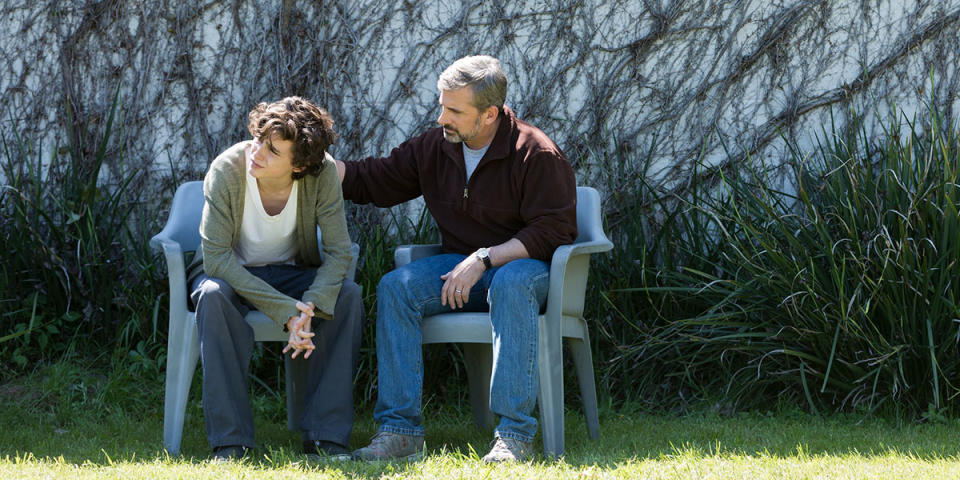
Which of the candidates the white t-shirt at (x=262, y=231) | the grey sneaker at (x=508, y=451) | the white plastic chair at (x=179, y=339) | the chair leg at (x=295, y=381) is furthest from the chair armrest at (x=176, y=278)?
the grey sneaker at (x=508, y=451)

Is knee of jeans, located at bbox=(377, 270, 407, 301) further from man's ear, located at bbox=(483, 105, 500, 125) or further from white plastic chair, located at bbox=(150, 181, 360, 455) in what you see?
man's ear, located at bbox=(483, 105, 500, 125)

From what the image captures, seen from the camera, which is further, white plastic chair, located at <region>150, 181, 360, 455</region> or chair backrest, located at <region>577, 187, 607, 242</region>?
chair backrest, located at <region>577, 187, 607, 242</region>

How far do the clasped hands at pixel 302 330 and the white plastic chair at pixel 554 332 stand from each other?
315mm

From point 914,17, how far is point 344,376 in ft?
8.58

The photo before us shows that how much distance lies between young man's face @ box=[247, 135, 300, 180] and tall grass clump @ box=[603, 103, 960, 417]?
127cm

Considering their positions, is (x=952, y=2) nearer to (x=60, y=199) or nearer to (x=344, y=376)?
(x=344, y=376)

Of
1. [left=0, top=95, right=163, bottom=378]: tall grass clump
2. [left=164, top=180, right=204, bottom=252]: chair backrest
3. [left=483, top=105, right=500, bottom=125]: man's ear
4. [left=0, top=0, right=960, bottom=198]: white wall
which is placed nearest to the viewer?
[left=483, top=105, right=500, bottom=125]: man's ear

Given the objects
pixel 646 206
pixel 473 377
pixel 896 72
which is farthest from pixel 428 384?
pixel 896 72

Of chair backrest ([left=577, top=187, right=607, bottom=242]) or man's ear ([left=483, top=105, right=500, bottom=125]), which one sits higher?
man's ear ([left=483, top=105, right=500, bottom=125])

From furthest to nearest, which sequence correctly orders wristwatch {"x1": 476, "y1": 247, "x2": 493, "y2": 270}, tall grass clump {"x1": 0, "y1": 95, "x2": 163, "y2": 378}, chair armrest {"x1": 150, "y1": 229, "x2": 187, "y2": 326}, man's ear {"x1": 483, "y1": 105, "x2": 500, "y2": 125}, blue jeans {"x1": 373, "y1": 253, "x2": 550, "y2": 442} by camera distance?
tall grass clump {"x1": 0, "y1": 95, "x2": 163, "y2": 378}, man's ear {"x1": 483, "y1": 105, "x2": 500, "y2": 125}, wristwatch {"x1": 476, "y1": 247, "x2": 493, "y2": 270}, chair armrest {"x1": 150, "y1": 229, "x2": 187, "y2": 326}, blue jeans {"x1": 373, "y1": 253, "x2": 550, "y2": 442}

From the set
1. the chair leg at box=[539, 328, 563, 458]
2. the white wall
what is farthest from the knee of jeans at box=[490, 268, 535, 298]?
the white wall

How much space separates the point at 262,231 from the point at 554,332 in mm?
853

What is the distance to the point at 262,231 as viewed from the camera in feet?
9.20

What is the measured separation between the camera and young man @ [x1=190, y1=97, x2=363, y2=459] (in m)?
2.56
